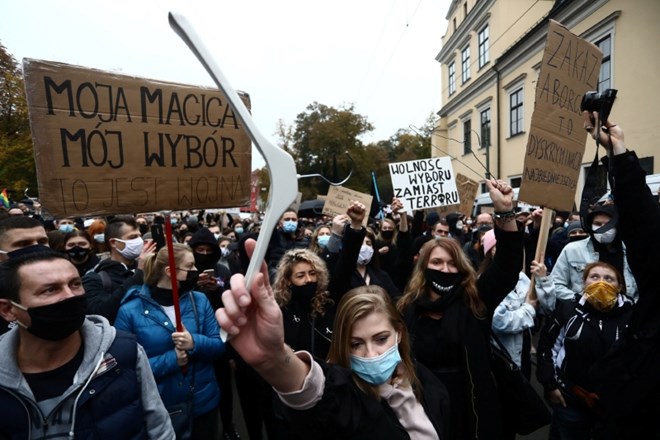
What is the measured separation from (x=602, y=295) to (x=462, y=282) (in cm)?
99

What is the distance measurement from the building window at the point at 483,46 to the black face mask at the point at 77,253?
76.5 feet

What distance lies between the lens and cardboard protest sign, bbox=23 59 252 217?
203 centimetres

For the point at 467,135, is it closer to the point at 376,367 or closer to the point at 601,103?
the point at 601,103

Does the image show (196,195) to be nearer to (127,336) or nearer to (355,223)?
(127,336)

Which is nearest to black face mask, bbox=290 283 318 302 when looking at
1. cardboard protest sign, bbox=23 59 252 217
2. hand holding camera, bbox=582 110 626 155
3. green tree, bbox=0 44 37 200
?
cardboard protest sign, bbox=23 59 252 217

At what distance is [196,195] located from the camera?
226cm

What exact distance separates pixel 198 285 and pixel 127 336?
1.58 meters

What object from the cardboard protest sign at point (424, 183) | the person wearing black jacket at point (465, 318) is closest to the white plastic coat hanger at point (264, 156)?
the person wearing black jacket at point (465, 318)

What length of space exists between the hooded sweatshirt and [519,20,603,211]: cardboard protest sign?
8.10 ft

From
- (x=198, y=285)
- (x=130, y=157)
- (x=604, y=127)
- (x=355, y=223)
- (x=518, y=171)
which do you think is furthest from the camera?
(x=518, y=171)

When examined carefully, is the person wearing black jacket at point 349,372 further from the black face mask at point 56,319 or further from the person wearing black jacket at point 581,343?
the person wearing black jacket at point 581,343

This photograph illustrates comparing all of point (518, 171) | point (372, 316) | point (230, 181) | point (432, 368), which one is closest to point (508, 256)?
point (432, 368)

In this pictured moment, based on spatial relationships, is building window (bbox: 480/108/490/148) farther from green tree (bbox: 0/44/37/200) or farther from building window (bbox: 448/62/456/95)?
green tree (bbox: 0/44/37/200)

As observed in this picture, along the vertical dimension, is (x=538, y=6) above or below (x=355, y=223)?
above
